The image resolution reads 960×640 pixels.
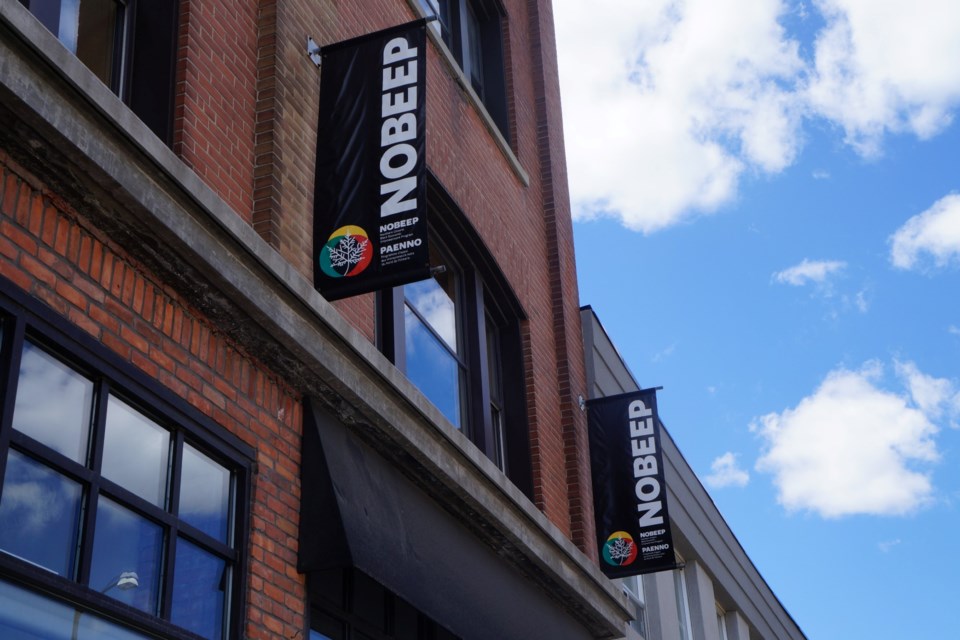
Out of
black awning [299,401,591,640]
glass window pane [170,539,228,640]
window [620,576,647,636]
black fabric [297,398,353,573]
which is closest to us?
glass window pane [170,539,228,640]

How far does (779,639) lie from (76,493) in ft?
73.5

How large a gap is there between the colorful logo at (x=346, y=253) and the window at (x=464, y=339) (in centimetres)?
213

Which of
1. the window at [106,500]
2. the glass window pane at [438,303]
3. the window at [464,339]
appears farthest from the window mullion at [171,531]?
the glass window pane at [438,303]

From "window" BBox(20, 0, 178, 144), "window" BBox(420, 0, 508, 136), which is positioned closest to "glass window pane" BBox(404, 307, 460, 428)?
Result: "window" BBox(20, 0, 178, 144)

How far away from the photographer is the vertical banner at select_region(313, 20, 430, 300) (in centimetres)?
827

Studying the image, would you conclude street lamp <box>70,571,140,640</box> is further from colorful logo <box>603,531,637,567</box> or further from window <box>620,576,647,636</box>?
window <box>620,576,647,636</box>

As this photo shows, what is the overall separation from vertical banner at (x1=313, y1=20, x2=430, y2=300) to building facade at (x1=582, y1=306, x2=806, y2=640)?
7.23 metres

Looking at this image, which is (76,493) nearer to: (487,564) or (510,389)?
(487,564)

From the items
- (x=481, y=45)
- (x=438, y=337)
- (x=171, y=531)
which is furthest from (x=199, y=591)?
(x=481, y=45)

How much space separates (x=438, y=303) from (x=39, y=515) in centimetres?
666

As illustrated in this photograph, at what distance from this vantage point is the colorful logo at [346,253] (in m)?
8.37

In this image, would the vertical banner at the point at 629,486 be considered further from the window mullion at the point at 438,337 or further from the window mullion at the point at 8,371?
the window mullion at the point at 8,371

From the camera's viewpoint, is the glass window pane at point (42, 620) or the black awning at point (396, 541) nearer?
the glass window pane at point (42, 620)

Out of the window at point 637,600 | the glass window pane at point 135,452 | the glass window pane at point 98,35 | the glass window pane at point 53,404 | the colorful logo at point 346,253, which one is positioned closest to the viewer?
the glass window pane at point 53,404
